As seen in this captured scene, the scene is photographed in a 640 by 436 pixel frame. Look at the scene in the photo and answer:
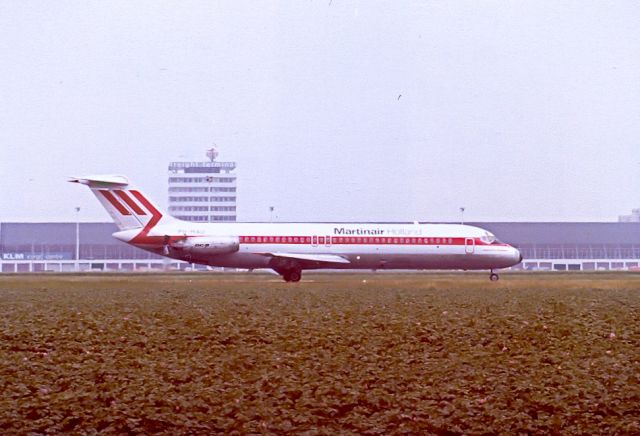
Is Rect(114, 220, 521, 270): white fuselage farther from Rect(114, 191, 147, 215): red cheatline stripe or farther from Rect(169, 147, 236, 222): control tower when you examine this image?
Rect(169, 147, 236, 222): control tower

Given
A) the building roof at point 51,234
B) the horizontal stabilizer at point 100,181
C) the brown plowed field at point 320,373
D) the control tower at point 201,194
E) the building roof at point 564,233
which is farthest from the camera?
the control tower at point 201,194

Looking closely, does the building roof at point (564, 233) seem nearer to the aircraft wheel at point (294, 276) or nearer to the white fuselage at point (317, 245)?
the white fuselage at point (317, 245)

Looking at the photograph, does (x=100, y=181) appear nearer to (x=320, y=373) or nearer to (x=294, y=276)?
(x=294, y=276)

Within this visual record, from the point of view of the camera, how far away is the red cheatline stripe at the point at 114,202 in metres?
49.7

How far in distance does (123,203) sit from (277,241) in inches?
337

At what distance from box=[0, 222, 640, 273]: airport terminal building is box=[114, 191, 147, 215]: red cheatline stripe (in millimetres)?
70187

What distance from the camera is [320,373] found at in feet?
45.4

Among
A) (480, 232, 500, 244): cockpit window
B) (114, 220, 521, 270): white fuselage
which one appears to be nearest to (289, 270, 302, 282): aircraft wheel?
(114, 220, 521, 270): white fuselage

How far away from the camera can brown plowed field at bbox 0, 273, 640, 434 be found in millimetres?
11352

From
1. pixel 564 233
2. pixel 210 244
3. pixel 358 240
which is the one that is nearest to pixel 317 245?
pixel 358 240

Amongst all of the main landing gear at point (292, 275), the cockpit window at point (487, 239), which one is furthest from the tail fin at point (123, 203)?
the cockpit window at point (487, 239)

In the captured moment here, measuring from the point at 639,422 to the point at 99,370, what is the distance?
25.4 feet

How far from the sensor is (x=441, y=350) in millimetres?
16188

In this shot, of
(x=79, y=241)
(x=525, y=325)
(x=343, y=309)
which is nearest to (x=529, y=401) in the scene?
(x=525, y=325)
